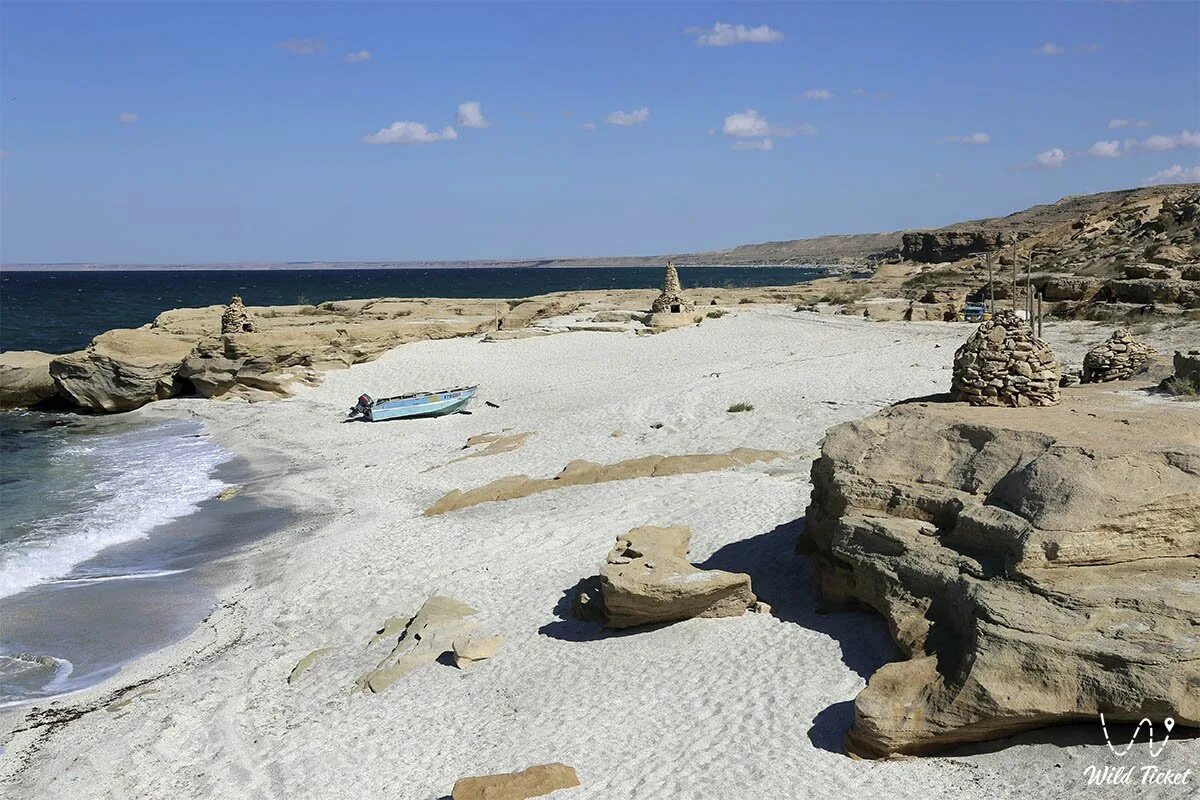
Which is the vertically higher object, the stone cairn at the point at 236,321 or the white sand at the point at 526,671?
the stone cairn at the point at 236,321

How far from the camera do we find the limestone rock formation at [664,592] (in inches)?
356

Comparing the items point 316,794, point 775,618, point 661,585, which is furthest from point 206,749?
point 775,618

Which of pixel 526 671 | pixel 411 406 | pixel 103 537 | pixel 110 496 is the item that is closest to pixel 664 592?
pixel 526 671

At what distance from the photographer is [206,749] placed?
838 centimetres

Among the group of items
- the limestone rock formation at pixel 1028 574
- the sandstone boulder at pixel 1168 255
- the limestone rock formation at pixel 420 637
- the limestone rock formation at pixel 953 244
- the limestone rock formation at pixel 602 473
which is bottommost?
the limestone rock formation at pixel 420 637

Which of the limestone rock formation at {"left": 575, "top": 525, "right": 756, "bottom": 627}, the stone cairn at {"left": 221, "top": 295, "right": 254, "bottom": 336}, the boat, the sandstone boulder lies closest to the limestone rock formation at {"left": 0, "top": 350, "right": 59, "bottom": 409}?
the stone cairn at {"left": 221, "top": 295, "right": 254, "bottom": 336}

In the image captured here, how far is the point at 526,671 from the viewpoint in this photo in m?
9.07

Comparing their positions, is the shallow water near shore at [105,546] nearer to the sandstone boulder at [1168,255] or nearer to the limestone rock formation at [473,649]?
the limestone rock formation at [473,649]

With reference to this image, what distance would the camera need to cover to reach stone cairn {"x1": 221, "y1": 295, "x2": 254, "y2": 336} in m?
28.7

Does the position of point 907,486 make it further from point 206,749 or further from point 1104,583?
point 206,749

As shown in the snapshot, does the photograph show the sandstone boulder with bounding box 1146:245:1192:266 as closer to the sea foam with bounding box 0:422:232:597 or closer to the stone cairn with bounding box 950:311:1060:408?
the stone cairn with bounding box 950:311:1060:408

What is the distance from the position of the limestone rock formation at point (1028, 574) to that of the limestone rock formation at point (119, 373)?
79.8ft

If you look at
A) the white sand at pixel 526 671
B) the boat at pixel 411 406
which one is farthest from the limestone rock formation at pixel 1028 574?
the boat at pixel 411 406

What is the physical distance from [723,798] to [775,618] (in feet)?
9.45
